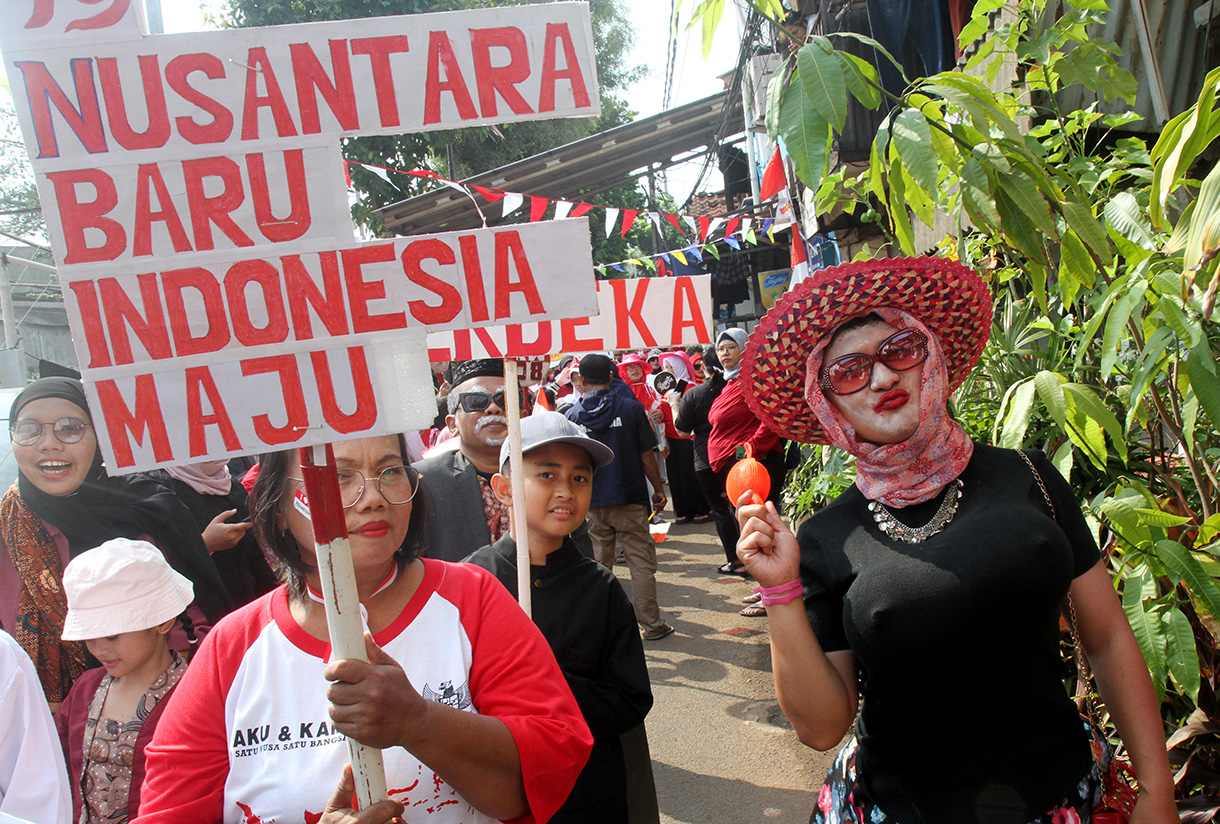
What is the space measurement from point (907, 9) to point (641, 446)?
3.64 metres

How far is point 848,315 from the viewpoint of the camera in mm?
1932

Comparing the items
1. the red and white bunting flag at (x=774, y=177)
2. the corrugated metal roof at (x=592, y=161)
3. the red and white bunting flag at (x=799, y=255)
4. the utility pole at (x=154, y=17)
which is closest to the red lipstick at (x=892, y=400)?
the utility pole at (x=154, y=17)

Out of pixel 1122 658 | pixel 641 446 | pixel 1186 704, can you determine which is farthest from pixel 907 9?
pixel 1122 658

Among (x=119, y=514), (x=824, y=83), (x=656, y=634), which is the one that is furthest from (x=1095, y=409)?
(x=656, y=634)

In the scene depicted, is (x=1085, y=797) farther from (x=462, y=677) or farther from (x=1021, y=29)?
(x=1021, y=29)

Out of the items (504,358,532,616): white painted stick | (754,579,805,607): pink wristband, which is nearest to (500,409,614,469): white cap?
(504,358,532,616): white painted stick

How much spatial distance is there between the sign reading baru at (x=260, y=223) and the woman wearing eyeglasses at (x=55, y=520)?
1819mm

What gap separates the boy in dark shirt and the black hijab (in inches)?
56.1

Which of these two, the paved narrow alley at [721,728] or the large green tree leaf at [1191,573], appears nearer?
the large green tree leaf at [1191,573]

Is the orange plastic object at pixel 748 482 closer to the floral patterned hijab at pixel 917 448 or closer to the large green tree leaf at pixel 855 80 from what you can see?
the floral patterned hijab at pixel 917 448

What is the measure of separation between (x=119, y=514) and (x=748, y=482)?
2.48m

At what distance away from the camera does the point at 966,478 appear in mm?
1839

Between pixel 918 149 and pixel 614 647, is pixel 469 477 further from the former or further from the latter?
pixel 918 149

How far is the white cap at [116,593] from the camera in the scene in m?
2.49
